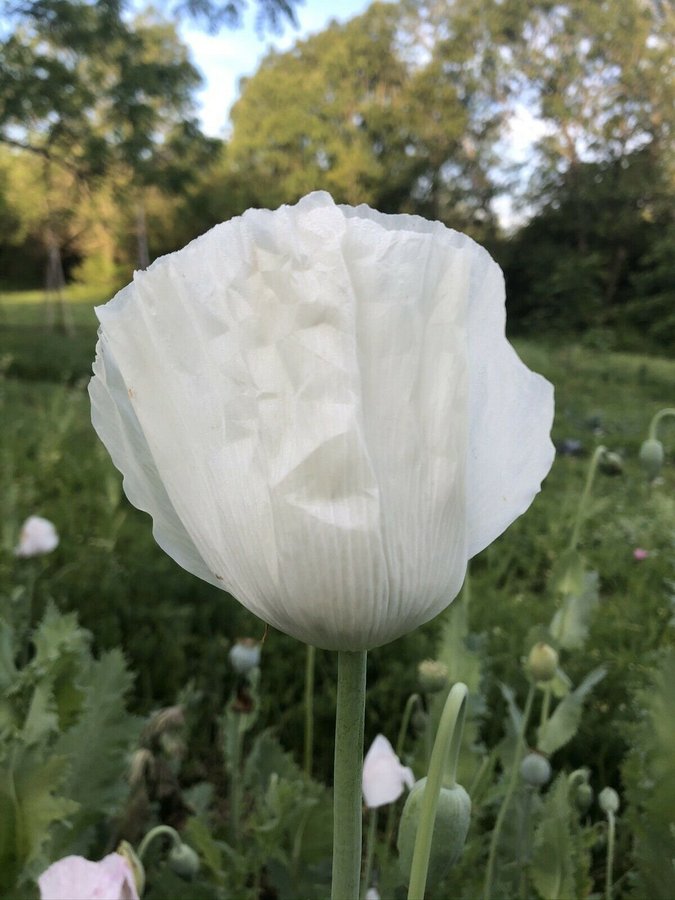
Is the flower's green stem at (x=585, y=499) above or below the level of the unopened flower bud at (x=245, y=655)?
above

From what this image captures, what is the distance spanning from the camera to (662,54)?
1484 centimetres

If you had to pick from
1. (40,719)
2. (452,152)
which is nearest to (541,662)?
(40,719)

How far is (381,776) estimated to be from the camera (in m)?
0.74

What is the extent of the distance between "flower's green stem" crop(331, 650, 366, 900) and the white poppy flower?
0.04ft

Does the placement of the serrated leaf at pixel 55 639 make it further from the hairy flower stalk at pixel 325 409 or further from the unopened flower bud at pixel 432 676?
the hairy flower stalk at pixel 325 409

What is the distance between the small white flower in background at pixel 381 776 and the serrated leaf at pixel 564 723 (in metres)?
0.19

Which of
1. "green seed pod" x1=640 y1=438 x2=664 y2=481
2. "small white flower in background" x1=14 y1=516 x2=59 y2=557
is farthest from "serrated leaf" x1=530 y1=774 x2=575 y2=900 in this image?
"small white flower in background" x1=14 y1=516 x2=59 y2=557

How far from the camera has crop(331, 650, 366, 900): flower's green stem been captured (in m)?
0.31

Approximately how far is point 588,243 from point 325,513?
16.1 meters

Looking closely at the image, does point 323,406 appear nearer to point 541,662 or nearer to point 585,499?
point 541,662

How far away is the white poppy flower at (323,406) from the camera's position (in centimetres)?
30

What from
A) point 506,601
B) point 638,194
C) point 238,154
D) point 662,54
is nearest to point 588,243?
point 638,194

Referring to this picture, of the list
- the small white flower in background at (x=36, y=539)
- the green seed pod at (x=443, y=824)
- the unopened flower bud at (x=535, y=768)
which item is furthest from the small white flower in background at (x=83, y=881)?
the small white flower in background at (x=36, y=539)

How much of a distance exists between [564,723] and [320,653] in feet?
2.73
